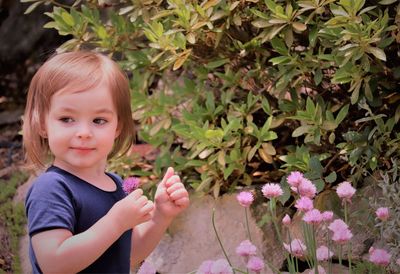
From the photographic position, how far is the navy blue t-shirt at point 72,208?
2145 millimetres

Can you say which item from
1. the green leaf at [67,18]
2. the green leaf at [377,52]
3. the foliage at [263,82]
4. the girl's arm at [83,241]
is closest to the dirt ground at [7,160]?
the foliage at [263,82]

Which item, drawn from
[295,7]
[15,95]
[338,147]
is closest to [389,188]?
[338,147]

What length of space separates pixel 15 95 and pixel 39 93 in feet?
13.2

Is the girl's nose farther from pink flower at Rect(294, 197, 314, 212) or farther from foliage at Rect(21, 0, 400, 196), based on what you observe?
foliage at Rect(21, 0, 400, 196)

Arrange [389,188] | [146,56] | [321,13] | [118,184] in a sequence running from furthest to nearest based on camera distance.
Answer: [146,56], [321,13], [389,188], [118,184]

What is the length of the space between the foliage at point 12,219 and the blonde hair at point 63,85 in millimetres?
1398

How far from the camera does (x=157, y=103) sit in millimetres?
3932

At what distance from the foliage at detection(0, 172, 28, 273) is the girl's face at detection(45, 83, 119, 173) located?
5.19ft

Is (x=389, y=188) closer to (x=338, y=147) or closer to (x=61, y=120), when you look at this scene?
(x=338, y=147)

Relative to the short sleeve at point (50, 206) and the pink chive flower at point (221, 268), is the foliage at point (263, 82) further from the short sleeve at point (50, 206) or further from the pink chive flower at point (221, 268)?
the short sleeve at point (50, 206)

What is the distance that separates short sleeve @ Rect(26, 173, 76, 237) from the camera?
6.99 ft

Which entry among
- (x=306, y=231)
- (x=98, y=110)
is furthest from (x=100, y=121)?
(x=306, y=231)

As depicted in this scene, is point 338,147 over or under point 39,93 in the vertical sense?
under

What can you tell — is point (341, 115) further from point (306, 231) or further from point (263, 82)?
point (306, 231)
